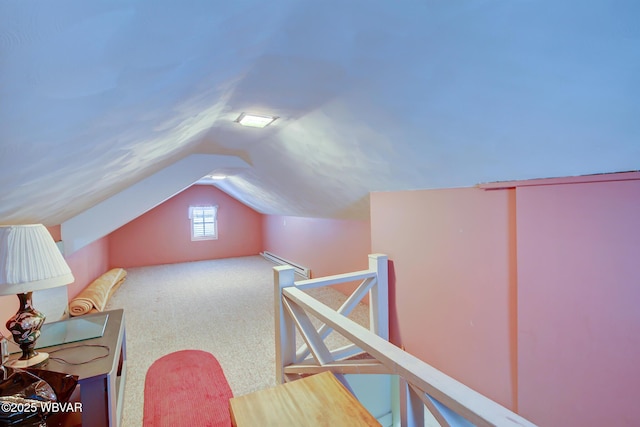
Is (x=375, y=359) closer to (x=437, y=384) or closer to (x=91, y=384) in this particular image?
(x=437, y=384)

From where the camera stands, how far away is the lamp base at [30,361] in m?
1.33

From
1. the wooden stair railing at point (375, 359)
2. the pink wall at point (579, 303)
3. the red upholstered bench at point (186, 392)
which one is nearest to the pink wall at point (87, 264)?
the red upholstered bench at point (186, 392)

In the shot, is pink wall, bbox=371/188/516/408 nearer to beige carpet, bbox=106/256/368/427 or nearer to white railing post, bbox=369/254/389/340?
white railing post, bbox=369/254/389/340

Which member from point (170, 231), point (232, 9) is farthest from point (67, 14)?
point (170, 231)

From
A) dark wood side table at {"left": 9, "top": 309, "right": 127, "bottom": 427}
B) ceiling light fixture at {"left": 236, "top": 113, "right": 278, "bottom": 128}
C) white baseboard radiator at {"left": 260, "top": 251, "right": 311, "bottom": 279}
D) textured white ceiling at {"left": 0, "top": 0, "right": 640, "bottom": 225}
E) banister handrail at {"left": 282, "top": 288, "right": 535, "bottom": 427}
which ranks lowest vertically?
white baseboard radiator at {"left": 260, "top": 251, "right": 311, "bottom": 279}

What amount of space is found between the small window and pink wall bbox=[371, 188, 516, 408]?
18.1 ft

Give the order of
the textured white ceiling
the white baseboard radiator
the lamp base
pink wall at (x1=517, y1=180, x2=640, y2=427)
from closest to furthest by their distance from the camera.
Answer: the textured white ceiling → pink wall at (x1=517, y1=180, x2=640, y2=427) → the lamp base → the white baseboard radiator

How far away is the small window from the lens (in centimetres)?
689

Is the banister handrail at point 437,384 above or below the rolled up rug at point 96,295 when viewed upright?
Result: above

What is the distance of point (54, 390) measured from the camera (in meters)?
1.07

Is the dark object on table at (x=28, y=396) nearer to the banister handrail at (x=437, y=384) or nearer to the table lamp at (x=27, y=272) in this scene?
the table lamp at (x=27, y=272)

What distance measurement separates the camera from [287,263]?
19.1 feet

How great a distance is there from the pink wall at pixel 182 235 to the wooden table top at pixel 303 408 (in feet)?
21.5

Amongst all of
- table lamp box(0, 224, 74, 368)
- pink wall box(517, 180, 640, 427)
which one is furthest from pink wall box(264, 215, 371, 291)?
table lamp box(0, 224, 74, 368)
